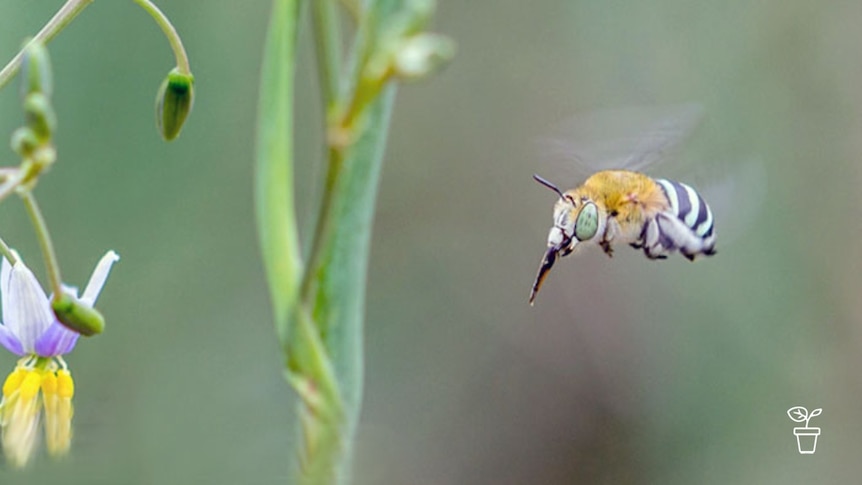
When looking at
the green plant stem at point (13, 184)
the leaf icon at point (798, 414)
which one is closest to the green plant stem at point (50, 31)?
the green plant stem at point (13, 184)

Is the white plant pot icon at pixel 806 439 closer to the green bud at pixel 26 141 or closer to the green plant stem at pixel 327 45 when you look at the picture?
the green plant stem at pixel 327 45

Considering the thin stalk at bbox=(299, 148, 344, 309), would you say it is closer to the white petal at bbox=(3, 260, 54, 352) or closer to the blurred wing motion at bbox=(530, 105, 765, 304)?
the white petal at bbox=(3, 260, 54, 352)

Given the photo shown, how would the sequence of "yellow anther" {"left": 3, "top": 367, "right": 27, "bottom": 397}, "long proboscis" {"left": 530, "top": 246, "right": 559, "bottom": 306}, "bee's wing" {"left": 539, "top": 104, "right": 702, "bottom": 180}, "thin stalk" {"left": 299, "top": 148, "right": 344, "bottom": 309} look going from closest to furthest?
"thin stalk" {"left": 299, "top": 148, "right": 344, "bottom": 309} → "yellow anther" {"left": 3, "top": 367, "right": 27, "bottom": 397} → "long proboscis" {"left": 530, "top": 246, "right": 559, "bottom": 306} → "bee's wing" {"left": 539, "top": 104, "right": 702, "bottom": 180}

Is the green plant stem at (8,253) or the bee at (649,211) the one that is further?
the bee at (649,211)

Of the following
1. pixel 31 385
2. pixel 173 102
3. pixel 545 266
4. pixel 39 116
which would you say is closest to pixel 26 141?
pixel 39 116

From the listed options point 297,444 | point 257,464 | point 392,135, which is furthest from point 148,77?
point 297,444

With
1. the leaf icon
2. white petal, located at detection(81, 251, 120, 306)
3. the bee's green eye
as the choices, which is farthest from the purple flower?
the leaf icon
